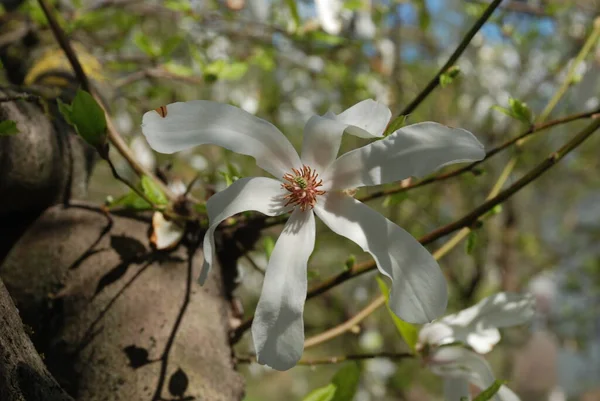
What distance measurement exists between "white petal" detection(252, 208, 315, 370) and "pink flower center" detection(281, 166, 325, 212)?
0.11 feet

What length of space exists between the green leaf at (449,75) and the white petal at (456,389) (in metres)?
0.27

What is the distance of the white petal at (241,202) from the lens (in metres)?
0.34

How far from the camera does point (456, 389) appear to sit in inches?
20.7

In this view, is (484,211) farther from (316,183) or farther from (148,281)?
(148,281)

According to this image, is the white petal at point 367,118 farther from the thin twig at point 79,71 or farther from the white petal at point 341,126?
the thin twig at point 79,71

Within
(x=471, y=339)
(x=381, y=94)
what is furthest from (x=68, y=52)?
(x=381, y=94)

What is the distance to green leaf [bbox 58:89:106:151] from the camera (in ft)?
1.36

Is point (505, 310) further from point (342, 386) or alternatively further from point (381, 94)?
point (381, 94)

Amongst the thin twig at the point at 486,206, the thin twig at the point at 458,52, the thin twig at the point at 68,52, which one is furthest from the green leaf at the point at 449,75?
the thin twig at the point at 68,52

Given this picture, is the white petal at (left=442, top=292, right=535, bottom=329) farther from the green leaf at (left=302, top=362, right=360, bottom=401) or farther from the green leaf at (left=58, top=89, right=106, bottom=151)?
the green leaf at (left=58, top=89, right=106, bottom=151)

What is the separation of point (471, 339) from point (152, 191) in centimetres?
33

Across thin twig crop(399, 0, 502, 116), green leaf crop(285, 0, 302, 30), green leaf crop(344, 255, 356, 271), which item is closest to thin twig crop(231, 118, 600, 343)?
green leaf crop(344, 255, 356, 271)

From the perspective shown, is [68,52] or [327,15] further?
[327,15]

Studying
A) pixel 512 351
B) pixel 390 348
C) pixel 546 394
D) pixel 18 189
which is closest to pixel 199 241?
pixel 18 189
